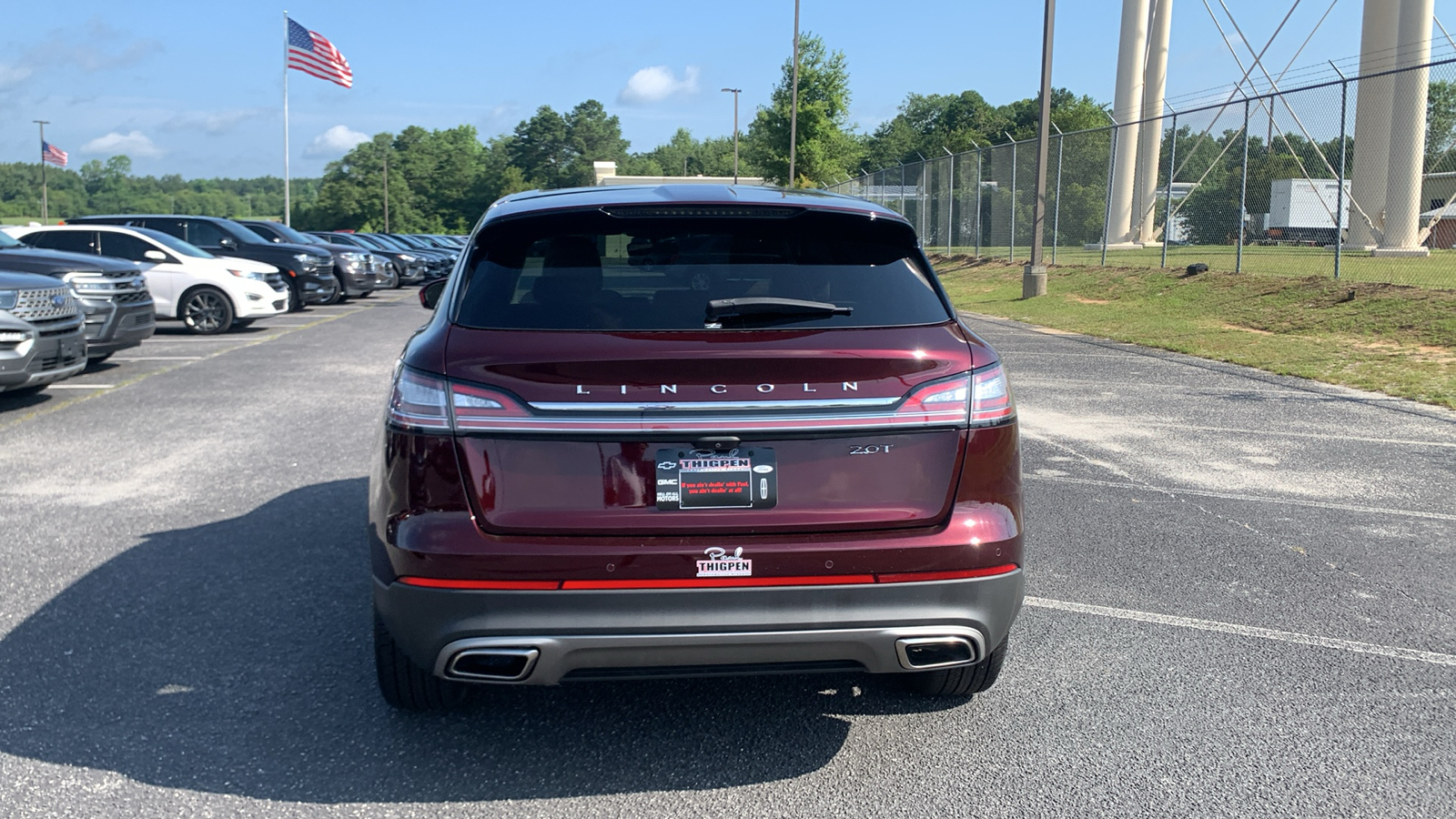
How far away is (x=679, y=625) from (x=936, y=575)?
688 millimetres

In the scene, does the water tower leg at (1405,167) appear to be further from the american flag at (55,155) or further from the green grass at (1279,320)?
the american flag at (55,155)

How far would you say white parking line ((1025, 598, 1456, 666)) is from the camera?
4.34 metres

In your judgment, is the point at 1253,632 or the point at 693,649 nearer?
the point at 693,649

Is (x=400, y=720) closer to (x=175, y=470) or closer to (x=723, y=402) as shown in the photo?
(x=723, y=402)

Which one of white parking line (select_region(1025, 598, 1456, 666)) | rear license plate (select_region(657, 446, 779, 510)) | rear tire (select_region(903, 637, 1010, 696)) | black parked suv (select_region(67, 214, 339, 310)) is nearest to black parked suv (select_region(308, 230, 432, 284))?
black parked suv (select_region(67, 214, 339, 310))

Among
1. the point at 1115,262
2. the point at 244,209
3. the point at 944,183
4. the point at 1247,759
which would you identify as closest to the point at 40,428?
the point at 1247,759

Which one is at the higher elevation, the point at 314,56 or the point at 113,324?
the point at 314,56

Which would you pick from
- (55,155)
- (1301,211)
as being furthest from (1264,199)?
(55,155)

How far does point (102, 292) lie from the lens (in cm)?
1230

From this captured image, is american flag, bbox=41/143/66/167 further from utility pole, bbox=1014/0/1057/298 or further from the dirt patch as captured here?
the dirt patch

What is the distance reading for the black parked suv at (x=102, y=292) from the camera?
12.2 m

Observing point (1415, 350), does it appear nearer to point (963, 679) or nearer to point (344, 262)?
point (963, 679)


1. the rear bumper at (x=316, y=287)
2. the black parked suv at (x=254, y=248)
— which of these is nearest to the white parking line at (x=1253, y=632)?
the black parked suv at (x=254, y=248)

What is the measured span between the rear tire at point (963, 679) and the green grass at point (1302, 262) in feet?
51.8
